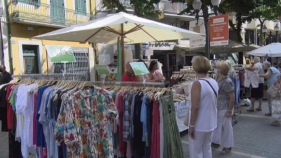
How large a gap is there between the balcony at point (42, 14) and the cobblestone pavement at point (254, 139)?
9.72 meters

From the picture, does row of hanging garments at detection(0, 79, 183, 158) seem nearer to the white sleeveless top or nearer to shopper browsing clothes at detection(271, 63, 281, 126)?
the white sleeveless top

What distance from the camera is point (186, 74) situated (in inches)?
303

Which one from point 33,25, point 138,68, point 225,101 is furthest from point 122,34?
point 33,25

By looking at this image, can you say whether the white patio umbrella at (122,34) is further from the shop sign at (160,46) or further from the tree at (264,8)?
the shop sign at (160,46)

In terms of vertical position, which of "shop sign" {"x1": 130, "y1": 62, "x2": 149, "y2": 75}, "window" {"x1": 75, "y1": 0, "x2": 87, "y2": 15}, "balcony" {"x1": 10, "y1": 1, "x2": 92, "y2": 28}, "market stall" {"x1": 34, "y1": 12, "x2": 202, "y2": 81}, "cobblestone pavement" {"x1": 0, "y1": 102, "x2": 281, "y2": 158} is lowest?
"cobblestone pavement" {"x1": 0, "y1": 102, "x2": 281, "y2": 158}

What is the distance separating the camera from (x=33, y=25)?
13.2 meters

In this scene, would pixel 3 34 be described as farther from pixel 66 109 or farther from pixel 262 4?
pixel 262 4

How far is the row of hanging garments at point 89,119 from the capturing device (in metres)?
3.33

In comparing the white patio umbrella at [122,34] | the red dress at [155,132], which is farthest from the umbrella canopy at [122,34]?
the red dress at [155,132]

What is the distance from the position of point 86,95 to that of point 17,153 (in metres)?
2.35

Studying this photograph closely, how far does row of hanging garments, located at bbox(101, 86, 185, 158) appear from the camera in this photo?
392 cm

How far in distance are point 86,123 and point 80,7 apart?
13.5 m

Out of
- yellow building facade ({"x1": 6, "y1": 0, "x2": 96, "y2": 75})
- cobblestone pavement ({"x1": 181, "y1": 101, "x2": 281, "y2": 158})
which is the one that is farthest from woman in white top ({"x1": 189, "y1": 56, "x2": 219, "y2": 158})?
yellow building facade ({"x1": 6, "y1": 0, "x2": 96, "y2": 75})

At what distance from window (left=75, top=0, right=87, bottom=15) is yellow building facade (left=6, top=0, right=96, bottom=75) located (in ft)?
0.51
